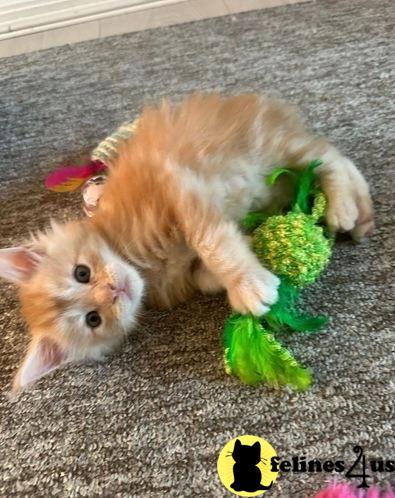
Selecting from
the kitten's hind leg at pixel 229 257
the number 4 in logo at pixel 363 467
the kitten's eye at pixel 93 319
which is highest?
the kitten's hind leg at pixel 229 257

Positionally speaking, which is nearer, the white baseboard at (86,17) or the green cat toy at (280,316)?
the green cat toy at (280,316)

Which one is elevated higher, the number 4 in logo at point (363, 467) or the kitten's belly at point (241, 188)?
the kitten's belly at point (241, 188)

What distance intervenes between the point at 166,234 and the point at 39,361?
1.10 feet

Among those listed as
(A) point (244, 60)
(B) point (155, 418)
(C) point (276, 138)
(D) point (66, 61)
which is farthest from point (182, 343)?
(D) point (66, 61)

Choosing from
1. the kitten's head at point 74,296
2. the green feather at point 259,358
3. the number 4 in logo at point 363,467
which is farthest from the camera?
the kitten's head at point 74,296

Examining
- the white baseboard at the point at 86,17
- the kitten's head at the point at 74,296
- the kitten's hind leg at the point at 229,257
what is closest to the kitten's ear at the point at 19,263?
the kitten's head at the point at 74,296

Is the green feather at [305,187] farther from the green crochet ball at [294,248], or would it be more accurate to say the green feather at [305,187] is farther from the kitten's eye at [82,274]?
the kitten's eye at [82,274]

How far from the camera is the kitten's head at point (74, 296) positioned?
3.64ft

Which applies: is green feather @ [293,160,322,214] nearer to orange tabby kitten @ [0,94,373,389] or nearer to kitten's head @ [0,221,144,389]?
orange tabby kitten @ [0,94,373,389]

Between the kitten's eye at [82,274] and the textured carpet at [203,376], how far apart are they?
0.16m

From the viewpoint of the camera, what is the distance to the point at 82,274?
1.14 metres

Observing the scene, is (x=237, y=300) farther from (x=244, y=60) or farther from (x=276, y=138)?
(x=244, y=60)

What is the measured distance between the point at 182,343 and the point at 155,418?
16cm

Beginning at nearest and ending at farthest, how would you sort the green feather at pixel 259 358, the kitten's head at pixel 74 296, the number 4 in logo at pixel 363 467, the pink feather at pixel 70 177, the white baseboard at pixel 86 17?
1. the number 4 in logo at pixel 363 467
2. the green feather at pixel 259 358
3. the kitten's head at pixel 74 296
4. the pink feather at pixel 70 177
5. the white baseboard at pixel 86 17
